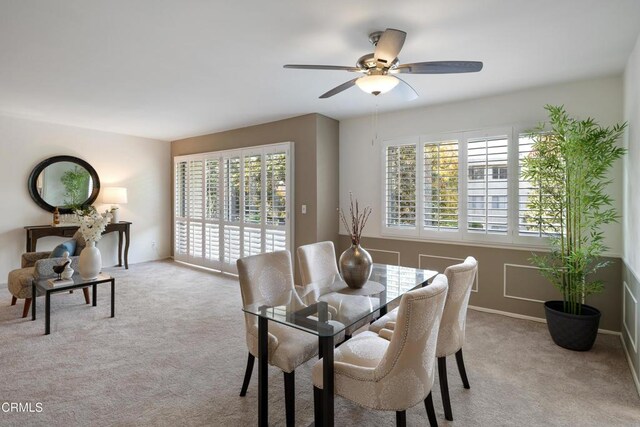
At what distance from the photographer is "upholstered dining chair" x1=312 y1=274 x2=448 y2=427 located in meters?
1.50

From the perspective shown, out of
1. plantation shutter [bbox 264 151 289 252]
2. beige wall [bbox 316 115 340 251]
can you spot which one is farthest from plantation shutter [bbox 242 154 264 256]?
beige wall [bbox 316 115 340 251]

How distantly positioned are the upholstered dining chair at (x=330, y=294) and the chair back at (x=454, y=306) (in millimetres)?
446

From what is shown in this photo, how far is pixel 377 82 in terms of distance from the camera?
238 centimetres

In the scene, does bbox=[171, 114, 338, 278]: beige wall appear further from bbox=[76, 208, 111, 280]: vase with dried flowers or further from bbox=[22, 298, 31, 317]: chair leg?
bbox=[22, 298, 31, 317]: chair leg

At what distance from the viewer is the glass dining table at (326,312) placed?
5.42ft

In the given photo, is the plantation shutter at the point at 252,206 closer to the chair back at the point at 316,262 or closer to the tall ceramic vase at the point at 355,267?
the chair back at the point at 316,262

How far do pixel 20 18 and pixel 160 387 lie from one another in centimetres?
278

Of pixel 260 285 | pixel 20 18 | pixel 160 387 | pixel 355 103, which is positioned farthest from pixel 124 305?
pixel 355 103

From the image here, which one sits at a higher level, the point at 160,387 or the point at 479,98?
the point at 479,98

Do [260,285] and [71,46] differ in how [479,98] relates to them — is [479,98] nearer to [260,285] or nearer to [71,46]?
[260,285]

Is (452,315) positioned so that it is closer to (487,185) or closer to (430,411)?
(430,411)

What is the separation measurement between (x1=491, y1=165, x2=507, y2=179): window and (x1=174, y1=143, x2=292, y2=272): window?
8.95ft

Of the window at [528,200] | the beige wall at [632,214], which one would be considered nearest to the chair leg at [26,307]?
the window at [528,200]

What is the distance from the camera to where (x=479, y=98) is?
4051 millimetres
